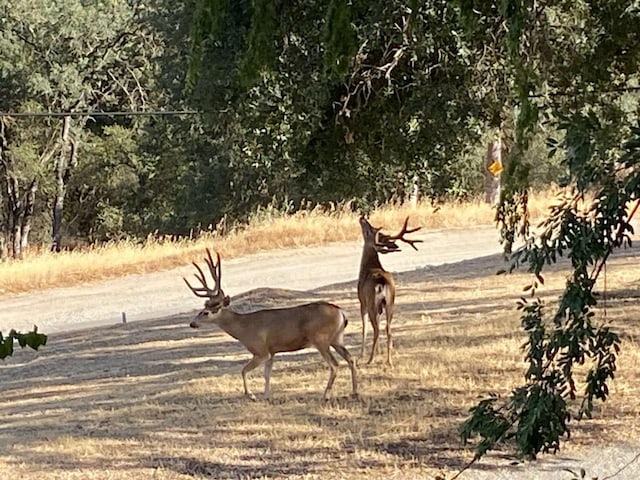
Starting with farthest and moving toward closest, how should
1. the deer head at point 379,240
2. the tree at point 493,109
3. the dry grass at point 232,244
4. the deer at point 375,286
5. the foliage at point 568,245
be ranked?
the dry grass at point 232,244 < the deer head at point 379,240 < the deer at point 375,286 < the tree at point 493,109 < the foliage at point 568,245

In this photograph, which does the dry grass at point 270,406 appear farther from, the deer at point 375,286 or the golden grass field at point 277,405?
the deer at point 375,286

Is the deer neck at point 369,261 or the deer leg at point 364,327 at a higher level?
the deer neck at point 369,261

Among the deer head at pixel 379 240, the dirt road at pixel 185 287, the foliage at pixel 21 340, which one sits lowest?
the dirt road at pixel 185 287

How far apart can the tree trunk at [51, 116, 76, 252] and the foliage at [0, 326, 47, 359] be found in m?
32.8

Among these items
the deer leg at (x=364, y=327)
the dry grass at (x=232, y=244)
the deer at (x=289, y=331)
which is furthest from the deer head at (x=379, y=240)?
the dry grass at (x=232, y=244)

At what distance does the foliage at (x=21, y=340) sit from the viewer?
2.52 meters

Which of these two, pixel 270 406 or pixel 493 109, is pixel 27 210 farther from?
pixel 493 109

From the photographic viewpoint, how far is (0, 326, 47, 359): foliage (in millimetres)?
2521

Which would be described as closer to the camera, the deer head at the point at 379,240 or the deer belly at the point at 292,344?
the deer belly at the point at 292,344

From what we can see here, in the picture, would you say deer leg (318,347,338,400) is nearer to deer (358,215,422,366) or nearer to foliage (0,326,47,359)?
deer (358,215,422,366)

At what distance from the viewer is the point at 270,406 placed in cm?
977

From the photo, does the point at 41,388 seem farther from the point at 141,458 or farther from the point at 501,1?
the point at 501,1

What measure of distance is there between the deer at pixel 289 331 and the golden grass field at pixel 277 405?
1.22 feet

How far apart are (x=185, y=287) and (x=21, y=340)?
17.5m
